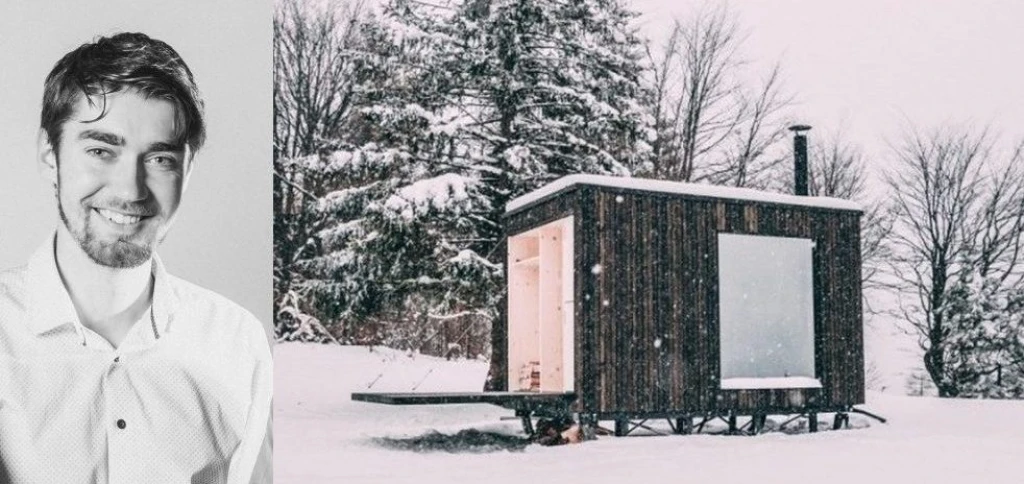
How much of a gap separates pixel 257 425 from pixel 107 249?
3.11ft

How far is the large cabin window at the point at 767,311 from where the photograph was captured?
6.02 m

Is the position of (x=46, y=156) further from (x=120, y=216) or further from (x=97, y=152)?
(x=120, y=216)

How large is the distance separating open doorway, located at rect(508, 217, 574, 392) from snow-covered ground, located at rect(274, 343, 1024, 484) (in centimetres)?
21

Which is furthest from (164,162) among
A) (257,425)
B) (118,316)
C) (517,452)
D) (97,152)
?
(517,452)

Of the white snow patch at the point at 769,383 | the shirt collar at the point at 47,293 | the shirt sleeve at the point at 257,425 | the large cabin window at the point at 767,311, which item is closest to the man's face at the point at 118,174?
the shirt collar at the point at 47,293

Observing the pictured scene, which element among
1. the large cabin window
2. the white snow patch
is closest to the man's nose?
the large cabin window

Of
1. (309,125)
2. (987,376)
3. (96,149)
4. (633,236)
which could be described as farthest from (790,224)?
(96,149)

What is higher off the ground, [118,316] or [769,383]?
[118,316]

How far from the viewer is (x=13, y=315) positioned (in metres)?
4.95

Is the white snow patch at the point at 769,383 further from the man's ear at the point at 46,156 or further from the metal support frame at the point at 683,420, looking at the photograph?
the man's ear at the point at 46,156

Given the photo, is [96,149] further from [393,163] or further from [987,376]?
[987,376]

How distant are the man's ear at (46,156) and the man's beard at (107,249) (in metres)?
0.05

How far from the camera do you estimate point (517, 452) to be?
6031 millimetres

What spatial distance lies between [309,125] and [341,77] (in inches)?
11.0
